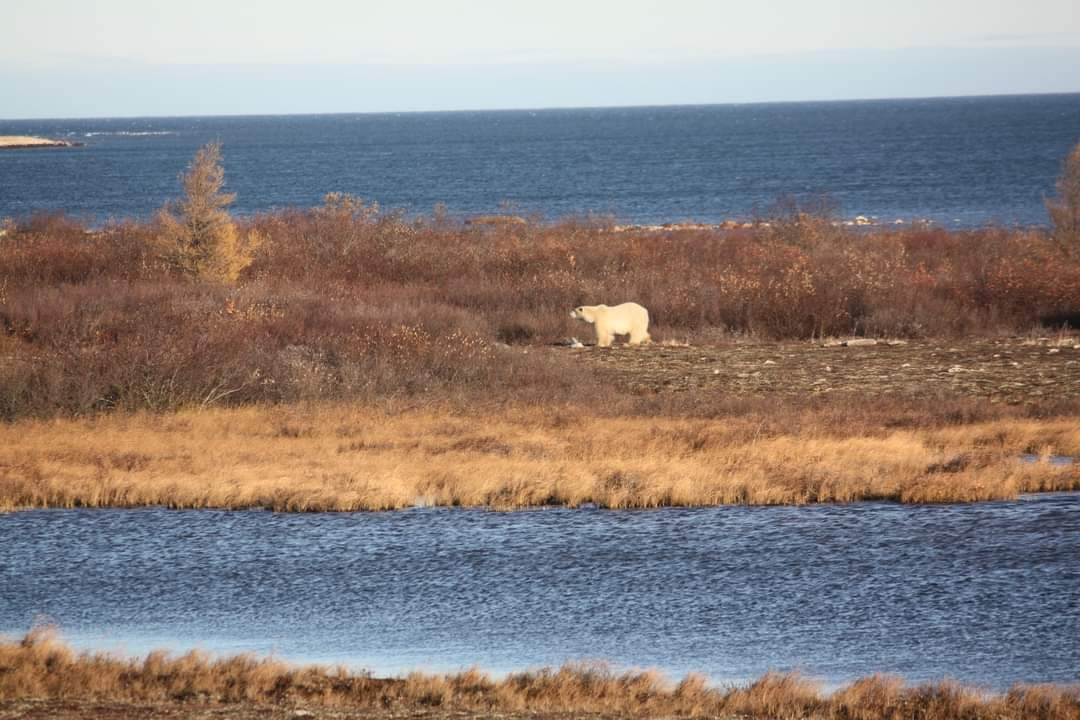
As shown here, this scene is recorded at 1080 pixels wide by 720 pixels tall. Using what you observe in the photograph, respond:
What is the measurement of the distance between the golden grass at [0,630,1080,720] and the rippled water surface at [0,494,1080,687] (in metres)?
0.65

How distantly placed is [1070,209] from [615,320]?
15.9 m

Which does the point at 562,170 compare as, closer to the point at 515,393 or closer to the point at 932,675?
the point at 515,393

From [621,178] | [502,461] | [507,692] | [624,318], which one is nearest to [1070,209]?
[624,318]

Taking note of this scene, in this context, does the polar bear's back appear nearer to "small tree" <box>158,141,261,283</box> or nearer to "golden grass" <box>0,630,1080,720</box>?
"small tree" <box>158,141,261,283</box>

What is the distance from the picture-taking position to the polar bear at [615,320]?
2967 cm

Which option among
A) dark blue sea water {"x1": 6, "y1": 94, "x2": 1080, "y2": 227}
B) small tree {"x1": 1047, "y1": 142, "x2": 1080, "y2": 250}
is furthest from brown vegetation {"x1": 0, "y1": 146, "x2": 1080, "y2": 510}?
dark blue sea water {"x1": 6, "y1": 94, "x2": 1080, "y2": 227}

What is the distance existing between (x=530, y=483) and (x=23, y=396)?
31.7 ft

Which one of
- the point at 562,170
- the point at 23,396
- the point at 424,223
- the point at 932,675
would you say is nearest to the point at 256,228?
the point at 424,223

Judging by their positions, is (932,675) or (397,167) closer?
(932,675)

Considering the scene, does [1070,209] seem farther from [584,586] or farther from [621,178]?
[621,178]

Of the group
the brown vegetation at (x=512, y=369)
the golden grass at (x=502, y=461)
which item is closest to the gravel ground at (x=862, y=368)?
the brown vegetation at (x=512, y=369)

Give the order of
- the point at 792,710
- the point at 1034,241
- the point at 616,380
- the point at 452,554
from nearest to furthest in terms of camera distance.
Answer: the point at 792,710 < the point at 452,554 < the point at 616,380 < the point at 1034,241

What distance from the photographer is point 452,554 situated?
52.3 feet

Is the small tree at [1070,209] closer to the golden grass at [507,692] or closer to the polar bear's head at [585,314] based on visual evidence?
the polar bear's head at [585,314]
